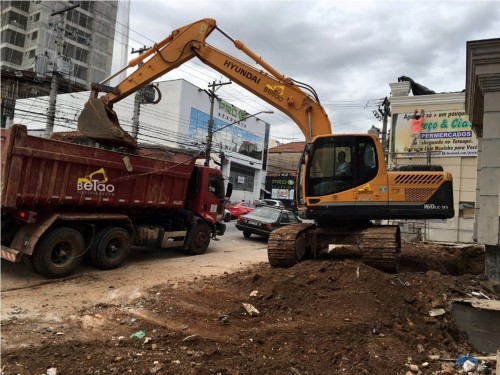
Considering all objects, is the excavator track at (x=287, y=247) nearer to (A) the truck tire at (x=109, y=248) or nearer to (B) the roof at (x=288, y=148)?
(A) the truck tire at (x=109, y=248)

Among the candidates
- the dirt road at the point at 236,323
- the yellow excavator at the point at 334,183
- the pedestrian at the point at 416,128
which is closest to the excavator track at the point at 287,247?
the yellow excavator at the point at 334,183

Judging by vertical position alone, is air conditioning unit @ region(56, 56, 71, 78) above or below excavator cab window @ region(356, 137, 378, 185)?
above

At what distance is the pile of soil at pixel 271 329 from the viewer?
432cm

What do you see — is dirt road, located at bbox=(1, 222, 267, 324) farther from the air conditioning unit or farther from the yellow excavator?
the air conditioning unit

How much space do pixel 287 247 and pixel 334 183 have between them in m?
1.61

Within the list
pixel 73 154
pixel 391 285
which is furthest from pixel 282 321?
pixel 73 154

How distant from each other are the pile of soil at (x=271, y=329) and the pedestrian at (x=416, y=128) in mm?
13762

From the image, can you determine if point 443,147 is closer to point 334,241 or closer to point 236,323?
point 334,241

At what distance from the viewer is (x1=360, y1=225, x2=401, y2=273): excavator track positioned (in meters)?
7.87

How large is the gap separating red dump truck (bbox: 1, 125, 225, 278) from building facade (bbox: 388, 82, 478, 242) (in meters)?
11.9

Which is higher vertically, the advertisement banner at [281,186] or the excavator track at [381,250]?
the advertisement banner at [281,186]

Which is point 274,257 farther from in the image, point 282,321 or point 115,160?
point 115,160

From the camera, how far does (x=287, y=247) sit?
28.5 feet

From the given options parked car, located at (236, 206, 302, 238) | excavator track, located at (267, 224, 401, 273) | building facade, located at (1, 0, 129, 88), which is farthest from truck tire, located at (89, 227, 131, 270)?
building facade, located at (1, 0, 129, 88)
